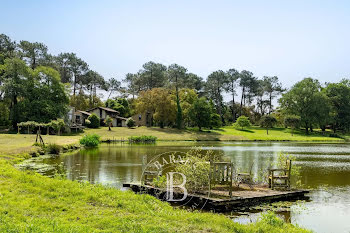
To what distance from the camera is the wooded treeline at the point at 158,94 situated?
6241 cm

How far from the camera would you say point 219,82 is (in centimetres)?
10550

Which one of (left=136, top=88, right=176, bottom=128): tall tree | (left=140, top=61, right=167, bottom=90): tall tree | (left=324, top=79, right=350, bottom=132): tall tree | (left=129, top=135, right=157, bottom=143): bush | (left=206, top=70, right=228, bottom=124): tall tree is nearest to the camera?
(left=129, top=135, right=157, bottom=143): bush

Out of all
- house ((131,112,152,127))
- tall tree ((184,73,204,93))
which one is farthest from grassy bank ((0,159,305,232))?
tall tree ((184,73,204,93))

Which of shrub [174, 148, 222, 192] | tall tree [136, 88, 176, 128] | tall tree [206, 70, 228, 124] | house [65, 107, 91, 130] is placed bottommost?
shrub [174, 148, 222, 192]

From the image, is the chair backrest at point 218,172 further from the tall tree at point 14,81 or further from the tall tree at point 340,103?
the tall tree at point 340,103

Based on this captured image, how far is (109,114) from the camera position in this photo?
84188 millimetres

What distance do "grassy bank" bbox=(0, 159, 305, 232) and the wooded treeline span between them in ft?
175

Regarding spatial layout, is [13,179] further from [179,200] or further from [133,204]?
[179,200]

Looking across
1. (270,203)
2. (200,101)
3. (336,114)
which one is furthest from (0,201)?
(336,114)

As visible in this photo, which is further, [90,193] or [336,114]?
[336,114]

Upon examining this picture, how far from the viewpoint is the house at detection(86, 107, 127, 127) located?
272 ft

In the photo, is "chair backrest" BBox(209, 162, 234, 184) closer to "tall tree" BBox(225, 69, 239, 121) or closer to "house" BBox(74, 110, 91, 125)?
"house" BBox(74, 110, 91, 125)

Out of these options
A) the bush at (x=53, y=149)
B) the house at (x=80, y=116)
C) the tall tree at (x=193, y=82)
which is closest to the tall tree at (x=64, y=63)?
the house at (x=80, y=116)

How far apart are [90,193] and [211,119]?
226ft
